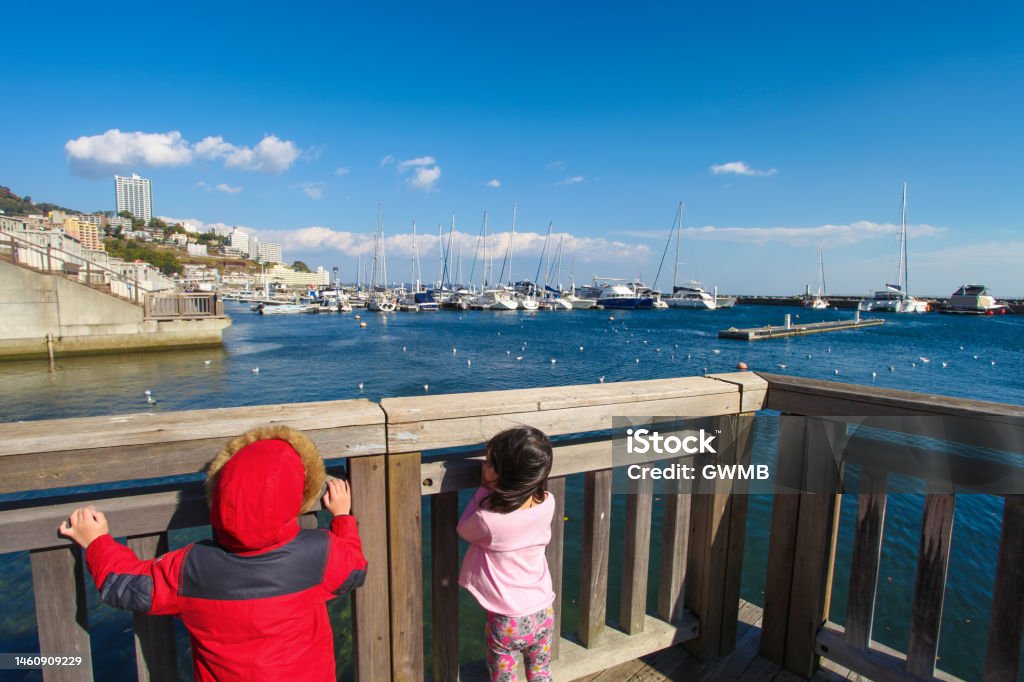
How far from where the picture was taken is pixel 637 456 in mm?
2479

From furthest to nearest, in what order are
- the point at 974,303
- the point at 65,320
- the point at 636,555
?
1. the point at 974,303
2. the point at 65,320
3. the point at 636,555

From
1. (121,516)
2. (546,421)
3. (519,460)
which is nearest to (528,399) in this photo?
(546,421)

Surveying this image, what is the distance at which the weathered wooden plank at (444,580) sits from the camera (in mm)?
2178

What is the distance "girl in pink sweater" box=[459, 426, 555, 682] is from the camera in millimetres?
2002

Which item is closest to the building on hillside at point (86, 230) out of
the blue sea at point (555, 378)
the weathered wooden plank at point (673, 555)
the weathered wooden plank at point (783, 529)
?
the blue sea at point (555, 378)

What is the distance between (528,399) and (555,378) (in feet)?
83.3

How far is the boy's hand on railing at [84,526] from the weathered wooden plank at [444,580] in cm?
109

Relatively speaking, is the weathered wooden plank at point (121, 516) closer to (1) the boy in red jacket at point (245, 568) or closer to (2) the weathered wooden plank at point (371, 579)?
(1) the boy in red jacket at point (245, 568)

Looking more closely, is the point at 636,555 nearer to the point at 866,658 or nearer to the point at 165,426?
the point at 866,658

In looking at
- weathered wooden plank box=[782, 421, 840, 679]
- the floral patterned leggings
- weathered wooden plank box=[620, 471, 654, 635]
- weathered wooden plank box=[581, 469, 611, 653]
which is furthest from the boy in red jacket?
weathered wooden plank box=[782, 421, 840, 679]

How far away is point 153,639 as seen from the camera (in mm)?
1805

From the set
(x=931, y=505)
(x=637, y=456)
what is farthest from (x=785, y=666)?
(x=637, y=456)

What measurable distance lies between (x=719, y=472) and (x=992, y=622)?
1.17 m

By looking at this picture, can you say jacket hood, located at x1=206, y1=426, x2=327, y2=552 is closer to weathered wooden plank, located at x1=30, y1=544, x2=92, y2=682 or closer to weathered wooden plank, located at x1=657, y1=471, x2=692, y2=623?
weathered wooden plank, located at x1=30, y1=544, x2=92, y2=682
